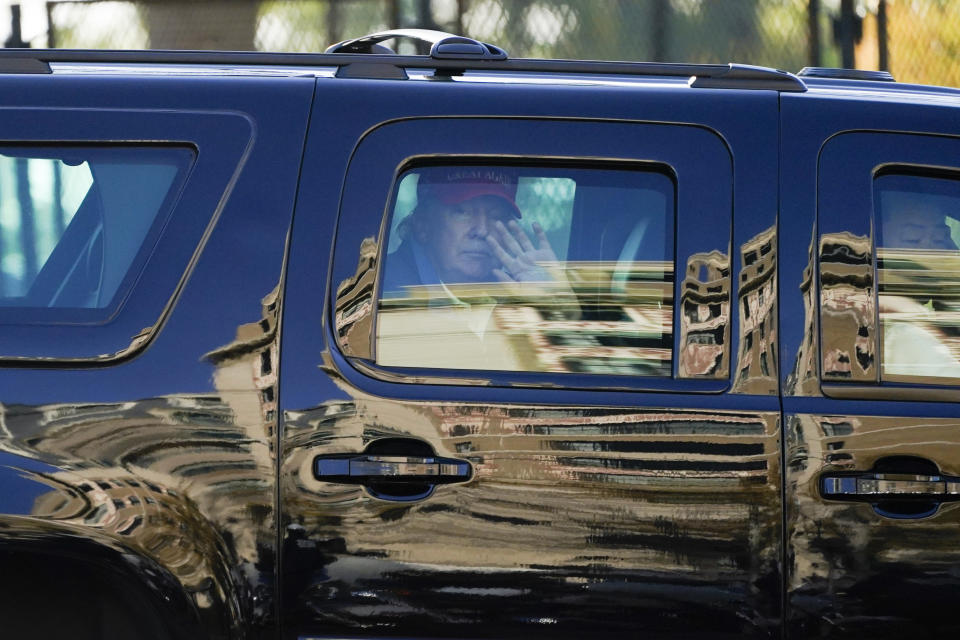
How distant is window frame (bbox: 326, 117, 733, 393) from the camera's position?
202cm

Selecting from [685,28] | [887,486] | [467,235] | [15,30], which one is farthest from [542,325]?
[15,30]

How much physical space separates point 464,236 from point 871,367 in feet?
2.62

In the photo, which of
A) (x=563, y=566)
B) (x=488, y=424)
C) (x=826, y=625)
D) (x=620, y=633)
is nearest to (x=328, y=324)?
(x=488, y=424)

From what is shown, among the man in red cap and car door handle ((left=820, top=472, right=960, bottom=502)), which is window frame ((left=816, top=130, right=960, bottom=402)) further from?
the man in red cap

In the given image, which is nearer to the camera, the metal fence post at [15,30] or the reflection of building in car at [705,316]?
the reflection of building in car at [705,316]

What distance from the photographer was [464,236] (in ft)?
7.06

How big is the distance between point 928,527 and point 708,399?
0.46 metres

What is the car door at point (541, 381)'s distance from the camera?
6.41ft

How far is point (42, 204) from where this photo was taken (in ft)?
7.37

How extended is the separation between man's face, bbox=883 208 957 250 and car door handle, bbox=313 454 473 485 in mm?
934

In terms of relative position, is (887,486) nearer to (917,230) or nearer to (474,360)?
(917,230)

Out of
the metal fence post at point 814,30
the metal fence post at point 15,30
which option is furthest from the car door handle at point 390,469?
the metal fence post at point 15,30

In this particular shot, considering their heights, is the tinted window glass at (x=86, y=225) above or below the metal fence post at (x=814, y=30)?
below

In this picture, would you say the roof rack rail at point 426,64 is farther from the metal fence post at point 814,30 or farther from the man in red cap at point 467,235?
the metal fence post at point 814,30
